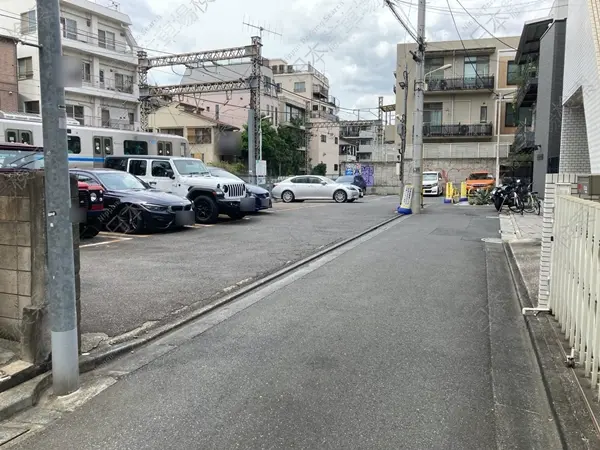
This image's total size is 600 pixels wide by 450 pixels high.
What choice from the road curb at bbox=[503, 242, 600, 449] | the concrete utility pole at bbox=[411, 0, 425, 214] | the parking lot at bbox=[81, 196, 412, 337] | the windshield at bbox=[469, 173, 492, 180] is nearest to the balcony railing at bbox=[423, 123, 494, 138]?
the windshield at bbox=[469, 173, 492, 180]

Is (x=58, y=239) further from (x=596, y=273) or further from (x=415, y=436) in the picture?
(x=596, y=273)

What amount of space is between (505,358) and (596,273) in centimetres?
123

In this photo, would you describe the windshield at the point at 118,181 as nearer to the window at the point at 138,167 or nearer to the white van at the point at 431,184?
the window at the point at 138,167

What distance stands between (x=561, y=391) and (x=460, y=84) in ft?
134

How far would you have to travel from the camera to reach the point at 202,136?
4172 cm

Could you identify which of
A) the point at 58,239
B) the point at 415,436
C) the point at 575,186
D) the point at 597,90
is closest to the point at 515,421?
the point at 415,436

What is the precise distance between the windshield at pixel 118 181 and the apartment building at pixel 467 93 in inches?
1136

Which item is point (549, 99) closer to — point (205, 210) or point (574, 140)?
point (574, 140)

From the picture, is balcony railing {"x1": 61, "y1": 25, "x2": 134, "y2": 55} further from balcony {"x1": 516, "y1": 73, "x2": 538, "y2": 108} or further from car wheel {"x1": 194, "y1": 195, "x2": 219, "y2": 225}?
balcony {"x1": 516, "y1": 73, "x2": 538, "y2": 108}

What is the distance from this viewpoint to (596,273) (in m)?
3.68

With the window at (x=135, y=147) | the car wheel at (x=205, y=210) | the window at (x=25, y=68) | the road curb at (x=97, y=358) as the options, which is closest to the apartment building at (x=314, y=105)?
the window at (x=25, y=68)

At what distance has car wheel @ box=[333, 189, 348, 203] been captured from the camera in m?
25.1

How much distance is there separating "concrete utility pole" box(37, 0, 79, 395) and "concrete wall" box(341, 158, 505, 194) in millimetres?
33767

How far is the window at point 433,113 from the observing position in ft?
139
